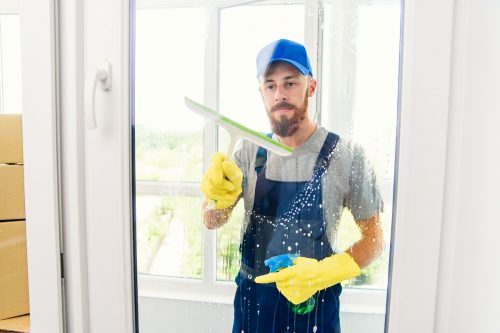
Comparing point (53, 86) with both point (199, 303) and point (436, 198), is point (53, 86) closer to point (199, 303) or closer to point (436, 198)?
point (199, 303)

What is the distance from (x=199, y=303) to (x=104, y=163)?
390 millimetres

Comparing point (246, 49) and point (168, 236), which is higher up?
point (246, 49)

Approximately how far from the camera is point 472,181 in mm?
648

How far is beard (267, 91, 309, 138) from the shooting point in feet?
2.31

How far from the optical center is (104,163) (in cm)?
77

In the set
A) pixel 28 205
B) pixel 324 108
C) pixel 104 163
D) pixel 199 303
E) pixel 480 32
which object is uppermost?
pixel 480 32

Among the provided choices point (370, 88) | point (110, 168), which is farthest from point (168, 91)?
point (370, 88)

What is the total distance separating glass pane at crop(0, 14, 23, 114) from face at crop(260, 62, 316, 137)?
0.86 m

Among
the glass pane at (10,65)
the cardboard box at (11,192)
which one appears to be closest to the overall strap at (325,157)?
the cardboard box at (11,192)

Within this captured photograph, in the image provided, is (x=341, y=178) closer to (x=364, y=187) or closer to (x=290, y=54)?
(x=364, y=187)

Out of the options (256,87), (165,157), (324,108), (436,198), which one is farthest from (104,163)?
(436,198)

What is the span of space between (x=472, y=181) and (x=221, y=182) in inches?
19.7

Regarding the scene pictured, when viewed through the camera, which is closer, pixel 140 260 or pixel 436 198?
pixel 436 198

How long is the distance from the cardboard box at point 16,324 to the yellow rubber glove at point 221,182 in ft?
2.22
